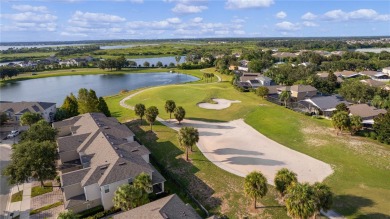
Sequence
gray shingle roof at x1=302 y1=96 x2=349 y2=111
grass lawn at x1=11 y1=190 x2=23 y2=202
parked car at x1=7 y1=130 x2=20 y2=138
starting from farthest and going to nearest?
gray shingle roof at x1=302 y1=96 x2=349 y2=111
parked car at x1=7 y1=130 x2=20 y2=138
grass lawn at x1=11 y1=190 x2=23 y2=202

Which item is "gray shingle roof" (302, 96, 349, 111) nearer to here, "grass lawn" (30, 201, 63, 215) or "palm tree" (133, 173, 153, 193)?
"palm tree" (133, 173, 153, 193)

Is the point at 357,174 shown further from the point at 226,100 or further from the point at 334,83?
the point at 334,83

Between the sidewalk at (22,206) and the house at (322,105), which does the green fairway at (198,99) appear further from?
the sidewalk at (22,206)

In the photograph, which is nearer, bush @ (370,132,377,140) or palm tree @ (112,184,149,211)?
palm tree @ (112,184,149,211)

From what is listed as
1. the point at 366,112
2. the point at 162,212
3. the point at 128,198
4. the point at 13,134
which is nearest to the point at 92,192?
the point at 128,198

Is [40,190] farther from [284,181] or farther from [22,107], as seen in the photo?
[22,107]

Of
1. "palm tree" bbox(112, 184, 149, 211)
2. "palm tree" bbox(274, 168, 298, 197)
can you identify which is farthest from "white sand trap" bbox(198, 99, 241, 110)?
"palm tree" bbox(112, 184, 149, 211)
